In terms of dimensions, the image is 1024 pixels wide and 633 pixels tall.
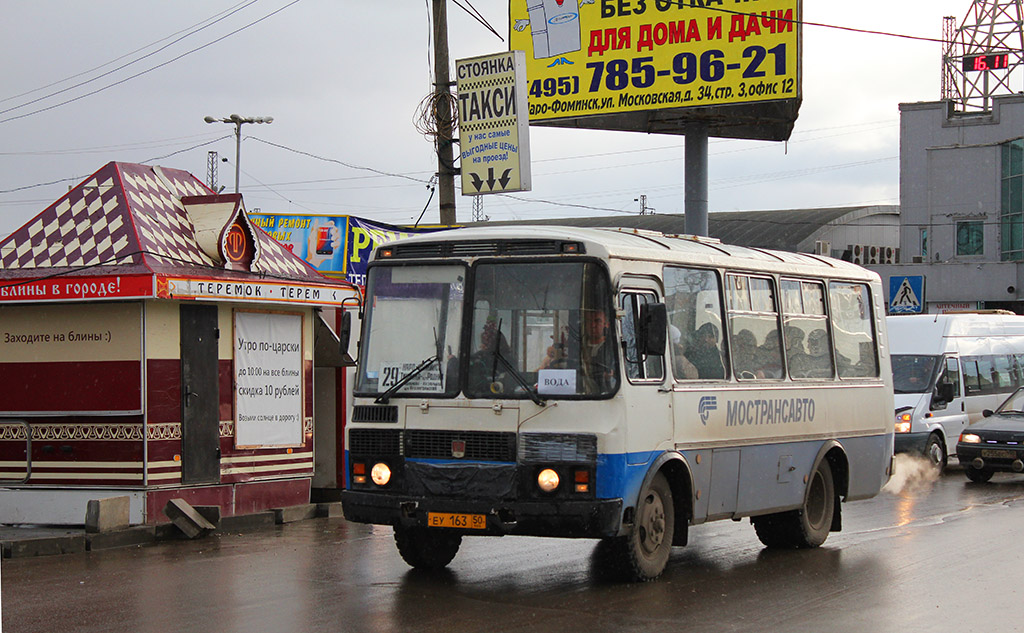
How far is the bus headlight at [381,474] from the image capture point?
10156mm

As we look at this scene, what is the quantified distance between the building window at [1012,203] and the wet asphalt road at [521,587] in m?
35.1

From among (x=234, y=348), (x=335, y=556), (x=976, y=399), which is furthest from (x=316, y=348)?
(x=976, y=399)

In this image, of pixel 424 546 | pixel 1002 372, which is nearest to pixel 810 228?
pixel 1002 372

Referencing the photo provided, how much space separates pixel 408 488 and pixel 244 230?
19.8ft

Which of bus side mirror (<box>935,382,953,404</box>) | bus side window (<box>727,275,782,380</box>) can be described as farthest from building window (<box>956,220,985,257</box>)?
bus side window (<box>727,275,782,380</box>)

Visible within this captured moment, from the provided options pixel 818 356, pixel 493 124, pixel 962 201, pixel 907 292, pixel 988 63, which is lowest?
pixel 818 356

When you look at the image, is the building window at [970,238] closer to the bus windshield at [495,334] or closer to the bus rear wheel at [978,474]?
the bus rear wheel at [978,474]

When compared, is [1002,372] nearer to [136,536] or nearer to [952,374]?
[952,374]

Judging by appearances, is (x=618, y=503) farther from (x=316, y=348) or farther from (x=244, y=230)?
(x=316, y=348)

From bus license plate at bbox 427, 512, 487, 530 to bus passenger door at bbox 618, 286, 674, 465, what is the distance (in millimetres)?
1223

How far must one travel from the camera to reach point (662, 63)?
2331 cm

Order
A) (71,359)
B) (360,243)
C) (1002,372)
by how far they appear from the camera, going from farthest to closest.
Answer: (1002,372) → (360,243) → (71,359)

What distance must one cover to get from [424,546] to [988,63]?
44.8 metres

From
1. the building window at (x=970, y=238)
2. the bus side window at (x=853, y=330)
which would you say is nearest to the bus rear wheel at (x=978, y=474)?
the bus side window at (x=853, y=330)
